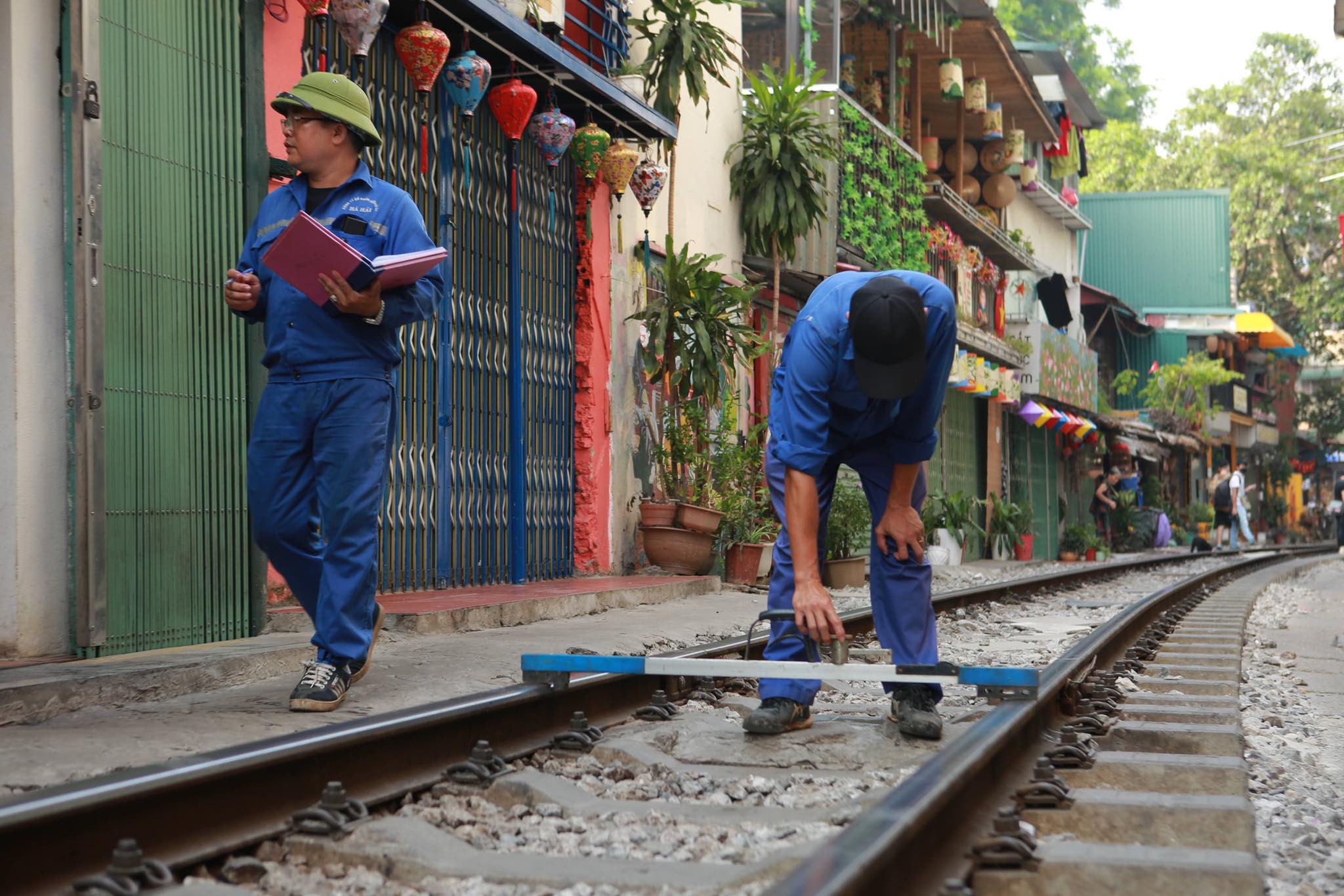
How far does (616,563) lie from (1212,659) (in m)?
5.60

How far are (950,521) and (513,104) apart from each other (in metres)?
A: 10.7

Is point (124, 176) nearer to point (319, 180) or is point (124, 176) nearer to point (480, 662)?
point (319, 180)

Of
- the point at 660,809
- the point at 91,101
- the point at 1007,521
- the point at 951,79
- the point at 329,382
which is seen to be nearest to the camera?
the point at 660,809

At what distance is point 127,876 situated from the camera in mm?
2354

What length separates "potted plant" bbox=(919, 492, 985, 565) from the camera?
1803 cm

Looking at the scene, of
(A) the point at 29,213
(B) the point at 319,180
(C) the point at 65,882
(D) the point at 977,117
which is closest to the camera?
Answer: (C) the point at 65,882

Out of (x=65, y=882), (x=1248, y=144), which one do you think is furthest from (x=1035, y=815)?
(x=1248, y=144)

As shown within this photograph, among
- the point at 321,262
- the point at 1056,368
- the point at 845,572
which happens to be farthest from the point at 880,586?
the point at 1056,368

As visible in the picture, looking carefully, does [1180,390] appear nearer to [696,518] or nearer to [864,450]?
[696,518]

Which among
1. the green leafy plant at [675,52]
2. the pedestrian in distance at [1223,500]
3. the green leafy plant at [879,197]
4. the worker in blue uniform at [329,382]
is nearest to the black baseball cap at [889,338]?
the worker in blue uniform at [329,382]

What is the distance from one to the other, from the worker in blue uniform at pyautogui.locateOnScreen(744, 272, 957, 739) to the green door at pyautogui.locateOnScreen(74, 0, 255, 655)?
2747mm

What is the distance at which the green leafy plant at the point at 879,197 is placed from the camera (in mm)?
17031

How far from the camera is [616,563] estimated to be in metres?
11.4

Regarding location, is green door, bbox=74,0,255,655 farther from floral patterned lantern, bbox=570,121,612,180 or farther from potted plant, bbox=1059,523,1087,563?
potted plant, bbox=1059,523,1087,563
